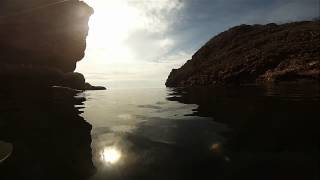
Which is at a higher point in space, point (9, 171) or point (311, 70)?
point (311, 70)

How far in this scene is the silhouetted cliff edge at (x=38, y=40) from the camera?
158 ft

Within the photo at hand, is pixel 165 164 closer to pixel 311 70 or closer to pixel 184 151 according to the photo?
pixel 184 151

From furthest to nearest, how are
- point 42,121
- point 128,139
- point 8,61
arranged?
point 8,61 < point 42,121 < point 128,139

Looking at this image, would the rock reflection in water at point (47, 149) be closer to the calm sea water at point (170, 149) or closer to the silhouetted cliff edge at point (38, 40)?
the calm sea water at point (170, 149)

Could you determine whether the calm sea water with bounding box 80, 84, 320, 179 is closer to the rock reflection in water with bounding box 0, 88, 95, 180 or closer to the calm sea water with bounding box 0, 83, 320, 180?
the calm sea water with bounding box 0, 83, 320, 180

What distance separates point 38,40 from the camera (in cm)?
5328

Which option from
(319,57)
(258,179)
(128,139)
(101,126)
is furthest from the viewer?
(319,57)

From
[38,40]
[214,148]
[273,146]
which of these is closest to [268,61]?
[38,40]

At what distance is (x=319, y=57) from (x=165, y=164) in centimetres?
6044

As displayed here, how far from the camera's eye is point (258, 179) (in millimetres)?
6062

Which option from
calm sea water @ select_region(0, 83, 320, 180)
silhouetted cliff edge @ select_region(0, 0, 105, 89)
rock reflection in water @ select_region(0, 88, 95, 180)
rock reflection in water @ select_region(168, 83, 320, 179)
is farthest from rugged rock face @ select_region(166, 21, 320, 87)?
rock reflection in water @ select_region(0, 88, 95, 180)

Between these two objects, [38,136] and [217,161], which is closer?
[217,161]

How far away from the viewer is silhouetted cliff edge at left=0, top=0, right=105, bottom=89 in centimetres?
4822

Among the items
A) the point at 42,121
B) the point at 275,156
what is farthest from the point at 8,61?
the point at 275,156
